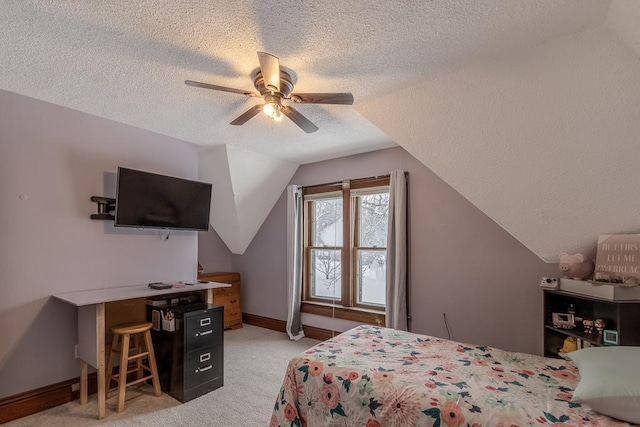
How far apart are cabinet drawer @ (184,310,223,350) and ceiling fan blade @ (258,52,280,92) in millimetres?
2118

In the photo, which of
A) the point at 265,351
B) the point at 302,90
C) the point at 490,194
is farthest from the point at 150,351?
the point at 490,194

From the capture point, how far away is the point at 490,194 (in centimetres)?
244

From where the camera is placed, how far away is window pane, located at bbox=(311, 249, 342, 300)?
4.41 m

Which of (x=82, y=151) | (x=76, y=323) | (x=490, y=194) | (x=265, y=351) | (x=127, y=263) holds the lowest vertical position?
(x=265, y=351)

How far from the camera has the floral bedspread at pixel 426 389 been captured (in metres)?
1.41

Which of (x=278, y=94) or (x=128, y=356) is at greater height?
(x=278, y=94)

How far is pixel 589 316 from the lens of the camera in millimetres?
2414

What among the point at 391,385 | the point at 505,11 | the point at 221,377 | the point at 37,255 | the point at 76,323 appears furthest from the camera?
the point at 221,377

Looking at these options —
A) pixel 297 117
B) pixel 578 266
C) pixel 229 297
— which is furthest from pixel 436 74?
pixel 229 297

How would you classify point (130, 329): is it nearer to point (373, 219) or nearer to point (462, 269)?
point (373, 219)

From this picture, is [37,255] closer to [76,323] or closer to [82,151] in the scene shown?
[76,323]

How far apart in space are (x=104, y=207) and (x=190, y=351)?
5.14 feet

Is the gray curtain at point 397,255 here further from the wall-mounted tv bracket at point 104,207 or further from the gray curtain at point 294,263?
the wall-mounted tv bracket at point 104,207

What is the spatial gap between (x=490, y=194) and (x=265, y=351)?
309 cm
